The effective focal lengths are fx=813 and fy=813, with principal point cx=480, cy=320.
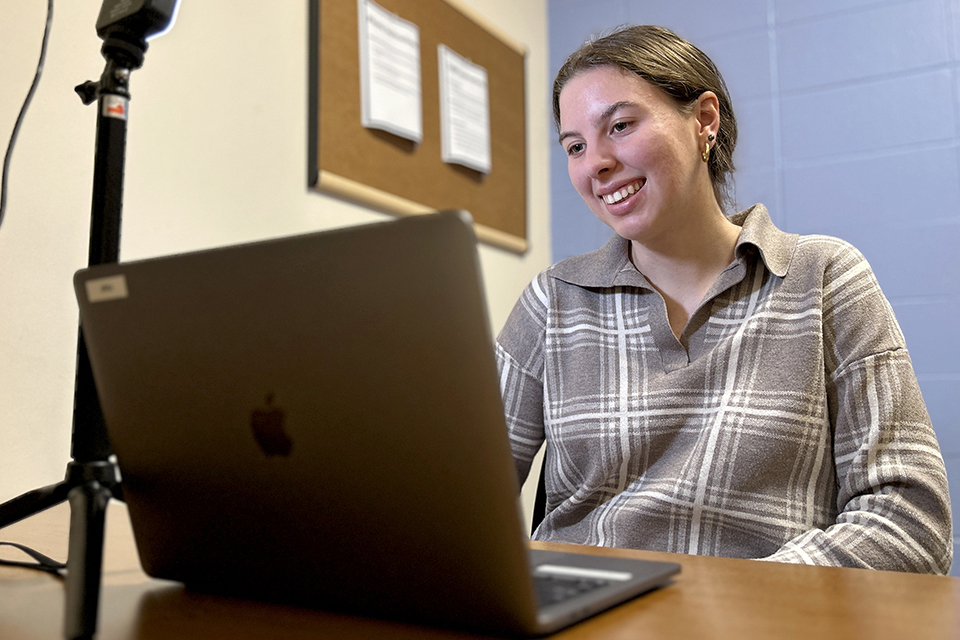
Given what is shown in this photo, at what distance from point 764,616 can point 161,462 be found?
1.38ft

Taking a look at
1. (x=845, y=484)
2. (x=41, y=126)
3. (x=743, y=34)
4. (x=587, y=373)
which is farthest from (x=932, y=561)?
(x=743, y=34)

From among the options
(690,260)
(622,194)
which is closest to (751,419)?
(690,260)

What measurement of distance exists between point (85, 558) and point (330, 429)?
21cm

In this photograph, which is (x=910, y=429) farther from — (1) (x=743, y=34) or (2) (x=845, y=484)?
(1) (x=743, y=34)

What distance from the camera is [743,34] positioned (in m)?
2.36

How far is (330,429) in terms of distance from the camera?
49 cm

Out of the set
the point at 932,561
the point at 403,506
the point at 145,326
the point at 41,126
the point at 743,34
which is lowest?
the point at 932,561

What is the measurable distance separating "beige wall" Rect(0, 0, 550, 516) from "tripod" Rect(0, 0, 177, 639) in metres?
0.53

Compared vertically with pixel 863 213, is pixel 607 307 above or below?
below

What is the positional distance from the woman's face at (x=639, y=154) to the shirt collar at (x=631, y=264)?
0.18ft

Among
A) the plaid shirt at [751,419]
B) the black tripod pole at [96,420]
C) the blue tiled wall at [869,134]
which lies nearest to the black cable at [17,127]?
the black tripod pole at [96,420]

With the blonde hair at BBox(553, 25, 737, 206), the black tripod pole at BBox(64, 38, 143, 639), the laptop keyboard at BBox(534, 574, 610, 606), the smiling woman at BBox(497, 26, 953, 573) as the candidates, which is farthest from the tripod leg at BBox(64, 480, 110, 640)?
the blonde hair at BBox(553, 25, 737, 206)

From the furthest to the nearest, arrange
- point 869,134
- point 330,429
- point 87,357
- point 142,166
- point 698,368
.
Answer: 1. point 869,134
2. point 142,166
3. point 698,368
4. point 87,357
5. point 330,429

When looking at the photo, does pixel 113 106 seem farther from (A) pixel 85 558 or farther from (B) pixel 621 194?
(B) pixel 621 194
